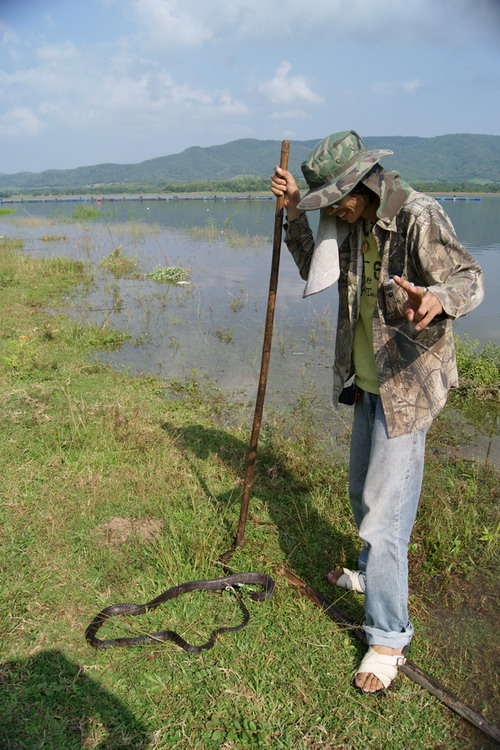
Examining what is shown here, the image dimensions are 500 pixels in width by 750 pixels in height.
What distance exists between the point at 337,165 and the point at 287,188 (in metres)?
0.48

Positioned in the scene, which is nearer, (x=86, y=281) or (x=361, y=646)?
(x=361, y=646)

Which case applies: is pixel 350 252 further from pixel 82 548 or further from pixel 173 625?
pixel 82 548

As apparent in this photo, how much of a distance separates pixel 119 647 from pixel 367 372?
170 cm

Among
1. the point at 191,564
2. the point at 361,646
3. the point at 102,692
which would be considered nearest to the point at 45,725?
the point at 102,692

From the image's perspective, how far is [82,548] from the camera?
10.2 ft

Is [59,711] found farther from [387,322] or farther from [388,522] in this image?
[387,322]

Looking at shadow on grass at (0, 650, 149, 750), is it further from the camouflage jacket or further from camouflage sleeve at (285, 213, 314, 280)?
camouflage sleeve at (285, 213, 314, 280)

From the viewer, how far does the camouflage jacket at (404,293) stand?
6.43ft

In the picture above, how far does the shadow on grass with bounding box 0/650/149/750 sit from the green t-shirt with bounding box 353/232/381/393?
1687 millimetres

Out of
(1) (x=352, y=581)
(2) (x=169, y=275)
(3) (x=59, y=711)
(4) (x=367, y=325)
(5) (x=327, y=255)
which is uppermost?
(5) (x=327, y=255)

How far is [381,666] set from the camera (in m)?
2.29

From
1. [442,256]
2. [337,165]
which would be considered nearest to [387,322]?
[442,256]

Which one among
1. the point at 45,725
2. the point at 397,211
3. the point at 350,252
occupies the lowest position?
the point at 45,725

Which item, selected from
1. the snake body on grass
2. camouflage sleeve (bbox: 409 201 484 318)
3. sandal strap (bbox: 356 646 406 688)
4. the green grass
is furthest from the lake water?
camouflage sleeve (bbox: 409 201 484 318)
